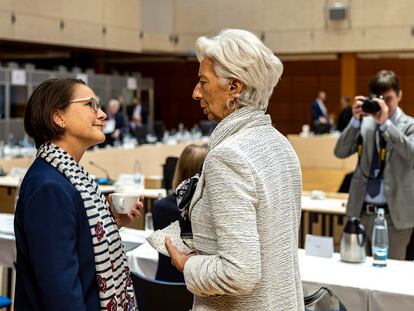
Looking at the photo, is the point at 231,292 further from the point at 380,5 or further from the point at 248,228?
the point at 380,5

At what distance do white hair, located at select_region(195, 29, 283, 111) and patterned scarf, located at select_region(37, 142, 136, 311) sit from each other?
470 mm

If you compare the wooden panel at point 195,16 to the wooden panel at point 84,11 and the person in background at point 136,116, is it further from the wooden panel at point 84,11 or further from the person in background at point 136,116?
the wooden panel at point 84,11

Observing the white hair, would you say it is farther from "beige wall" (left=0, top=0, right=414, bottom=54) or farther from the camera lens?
"beige wall" (left=0, top=0, right=414, bottom=54)

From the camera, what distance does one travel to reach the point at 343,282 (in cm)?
302

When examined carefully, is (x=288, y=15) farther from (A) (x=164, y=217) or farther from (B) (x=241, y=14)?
(A) (x=164, y=217)

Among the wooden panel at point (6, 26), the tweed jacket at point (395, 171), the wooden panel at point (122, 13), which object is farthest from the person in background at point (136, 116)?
the tweed jacket at point (395, 171)

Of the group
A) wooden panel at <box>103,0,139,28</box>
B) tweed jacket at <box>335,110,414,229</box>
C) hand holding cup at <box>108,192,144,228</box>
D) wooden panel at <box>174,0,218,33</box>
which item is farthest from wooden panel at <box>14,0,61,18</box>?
hand holding cup at <box>108,192,144,228</box>

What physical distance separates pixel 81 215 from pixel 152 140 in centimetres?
1016

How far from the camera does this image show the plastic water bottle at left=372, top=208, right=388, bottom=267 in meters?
3.35

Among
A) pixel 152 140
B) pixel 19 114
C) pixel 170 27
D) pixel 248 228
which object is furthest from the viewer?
pixel 170 27

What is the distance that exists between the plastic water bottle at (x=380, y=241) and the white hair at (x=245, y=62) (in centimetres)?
194

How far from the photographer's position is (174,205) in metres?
3.24

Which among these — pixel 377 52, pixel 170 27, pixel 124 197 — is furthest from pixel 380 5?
pixel 124 197

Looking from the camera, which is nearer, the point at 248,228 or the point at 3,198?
the point at 248,228
